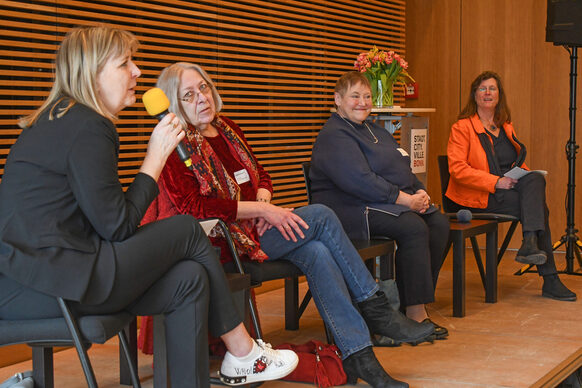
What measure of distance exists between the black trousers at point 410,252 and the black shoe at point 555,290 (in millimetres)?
1260

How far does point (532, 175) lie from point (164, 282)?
334 cm

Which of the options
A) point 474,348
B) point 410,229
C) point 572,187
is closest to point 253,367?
point 474,348

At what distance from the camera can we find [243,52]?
5.21 metres

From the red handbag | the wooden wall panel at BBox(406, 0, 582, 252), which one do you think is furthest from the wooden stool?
the wooden wall panel at BBox(406, 0, 582, 252)

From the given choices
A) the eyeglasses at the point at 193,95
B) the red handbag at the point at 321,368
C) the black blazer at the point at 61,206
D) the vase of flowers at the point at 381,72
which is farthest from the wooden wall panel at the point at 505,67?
the black blazer at the point at 61,206

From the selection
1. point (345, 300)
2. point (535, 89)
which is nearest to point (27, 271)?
point (345, 300)

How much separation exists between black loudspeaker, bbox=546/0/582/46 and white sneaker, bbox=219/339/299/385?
12.8 ft

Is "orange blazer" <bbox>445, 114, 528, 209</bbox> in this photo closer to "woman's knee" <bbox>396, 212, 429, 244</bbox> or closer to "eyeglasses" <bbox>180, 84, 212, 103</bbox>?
"woman's knee" <bbox>396, 212, 429, 244</bbox>

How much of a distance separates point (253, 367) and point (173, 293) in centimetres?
46

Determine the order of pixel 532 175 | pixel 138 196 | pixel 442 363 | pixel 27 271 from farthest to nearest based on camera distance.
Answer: pixel 532 175 < pixel 442 363 < pixel 138 196 < pixel 27 271

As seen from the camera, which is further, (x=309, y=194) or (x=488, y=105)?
(x=488, y=105)

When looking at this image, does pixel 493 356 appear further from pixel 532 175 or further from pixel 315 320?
pixel 532 175

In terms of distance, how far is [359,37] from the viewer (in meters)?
6.65

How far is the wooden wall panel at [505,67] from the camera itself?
684 cm
